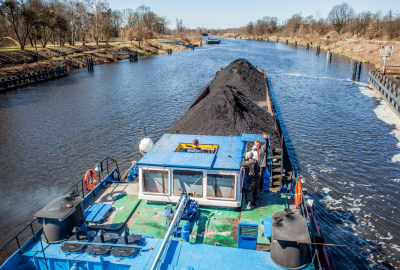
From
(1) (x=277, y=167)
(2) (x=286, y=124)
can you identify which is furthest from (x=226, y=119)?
(2) (x=286, y=124)

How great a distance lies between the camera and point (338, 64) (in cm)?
5906

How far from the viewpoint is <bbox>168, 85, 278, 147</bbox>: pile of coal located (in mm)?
16953

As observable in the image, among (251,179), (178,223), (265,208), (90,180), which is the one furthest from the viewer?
(90,180)

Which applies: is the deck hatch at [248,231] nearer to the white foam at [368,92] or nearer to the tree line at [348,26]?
the white foam at [368,92]

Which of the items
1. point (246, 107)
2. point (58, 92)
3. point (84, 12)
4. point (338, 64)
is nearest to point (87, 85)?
point (58, 92)

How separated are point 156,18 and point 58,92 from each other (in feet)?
382

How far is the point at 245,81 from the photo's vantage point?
32.9 meters

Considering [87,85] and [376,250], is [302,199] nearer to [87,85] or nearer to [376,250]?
[376,250]

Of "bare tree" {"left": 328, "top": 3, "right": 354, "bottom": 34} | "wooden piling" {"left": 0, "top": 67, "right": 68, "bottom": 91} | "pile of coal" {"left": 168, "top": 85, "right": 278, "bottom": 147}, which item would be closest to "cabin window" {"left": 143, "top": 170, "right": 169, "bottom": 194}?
"pile of coal" {"left": 168, "top": 85, "right": 278, "bottom": 147}

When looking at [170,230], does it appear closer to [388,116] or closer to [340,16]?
[388,116]

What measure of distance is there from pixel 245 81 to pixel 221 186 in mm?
26096

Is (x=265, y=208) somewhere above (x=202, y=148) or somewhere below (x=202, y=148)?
below

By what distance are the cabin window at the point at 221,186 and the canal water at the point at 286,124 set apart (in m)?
5.47

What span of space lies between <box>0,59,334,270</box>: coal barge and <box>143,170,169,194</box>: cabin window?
30 millimetres
